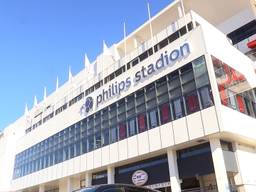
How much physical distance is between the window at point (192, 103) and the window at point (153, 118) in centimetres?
294

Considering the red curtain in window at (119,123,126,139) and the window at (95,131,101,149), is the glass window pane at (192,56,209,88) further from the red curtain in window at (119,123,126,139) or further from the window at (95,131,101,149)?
the window at (95,131,101,149)

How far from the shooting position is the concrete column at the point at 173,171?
19.4 meters

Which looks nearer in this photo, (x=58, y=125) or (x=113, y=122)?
(x=113, y=122)

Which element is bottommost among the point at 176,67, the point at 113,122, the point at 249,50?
the point at 113,122

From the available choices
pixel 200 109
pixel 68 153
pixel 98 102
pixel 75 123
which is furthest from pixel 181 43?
pixel 68 153

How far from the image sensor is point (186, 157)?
19.7 meters

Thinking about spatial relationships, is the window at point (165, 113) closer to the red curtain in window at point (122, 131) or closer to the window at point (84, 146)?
the red curtain in window at point (122, 131)

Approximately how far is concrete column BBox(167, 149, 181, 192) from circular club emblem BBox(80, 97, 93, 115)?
36.6 feet

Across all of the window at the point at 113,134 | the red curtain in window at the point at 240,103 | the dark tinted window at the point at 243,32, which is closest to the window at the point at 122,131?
the window at the point at 113,134

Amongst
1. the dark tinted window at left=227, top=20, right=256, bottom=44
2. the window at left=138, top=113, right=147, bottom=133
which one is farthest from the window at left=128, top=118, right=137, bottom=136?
the dark tinted window at left=227, top=20, right=256, bottom=44

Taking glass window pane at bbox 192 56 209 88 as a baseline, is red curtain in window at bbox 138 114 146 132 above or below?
below

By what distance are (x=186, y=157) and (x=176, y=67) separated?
643cm

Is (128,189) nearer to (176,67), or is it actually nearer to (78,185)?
(176,67)

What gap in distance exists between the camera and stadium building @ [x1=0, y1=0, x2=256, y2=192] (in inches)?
717
